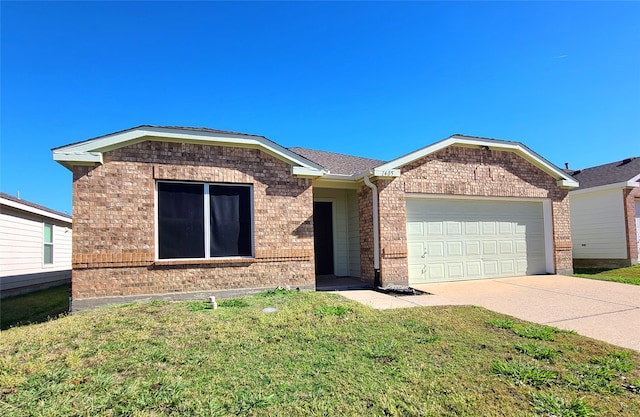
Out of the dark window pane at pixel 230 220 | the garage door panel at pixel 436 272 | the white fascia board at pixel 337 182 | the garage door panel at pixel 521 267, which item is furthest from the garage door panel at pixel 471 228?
the dark window pane at pixel 230 220

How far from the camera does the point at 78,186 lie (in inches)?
282

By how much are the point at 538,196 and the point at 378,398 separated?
10790 millimetres

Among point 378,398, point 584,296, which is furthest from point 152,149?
point 584,296

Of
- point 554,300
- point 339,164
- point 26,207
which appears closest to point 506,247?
point 554,300

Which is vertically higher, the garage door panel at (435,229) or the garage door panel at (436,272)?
the garage door panel at (435,229)

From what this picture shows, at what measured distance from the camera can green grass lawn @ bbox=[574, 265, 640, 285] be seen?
10.2 meters

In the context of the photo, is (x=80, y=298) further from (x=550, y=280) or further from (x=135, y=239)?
(x=550, y=280)

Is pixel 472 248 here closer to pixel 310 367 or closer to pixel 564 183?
pixel 564 183

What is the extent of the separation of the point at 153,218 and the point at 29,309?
4.21m

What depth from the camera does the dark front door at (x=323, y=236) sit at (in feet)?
37.4

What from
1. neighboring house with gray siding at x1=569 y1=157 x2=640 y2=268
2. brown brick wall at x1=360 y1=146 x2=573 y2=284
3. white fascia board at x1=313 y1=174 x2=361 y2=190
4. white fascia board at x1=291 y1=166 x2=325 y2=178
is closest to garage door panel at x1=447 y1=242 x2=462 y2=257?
brown brick wall at x1=360 y1=146 x2=573 y2=284

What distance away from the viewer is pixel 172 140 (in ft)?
25.6

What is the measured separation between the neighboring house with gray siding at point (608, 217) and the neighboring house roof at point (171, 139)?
41.9 feet

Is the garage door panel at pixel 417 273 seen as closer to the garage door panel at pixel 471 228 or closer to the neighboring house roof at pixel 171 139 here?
the garage door panel at pixel 471 228
